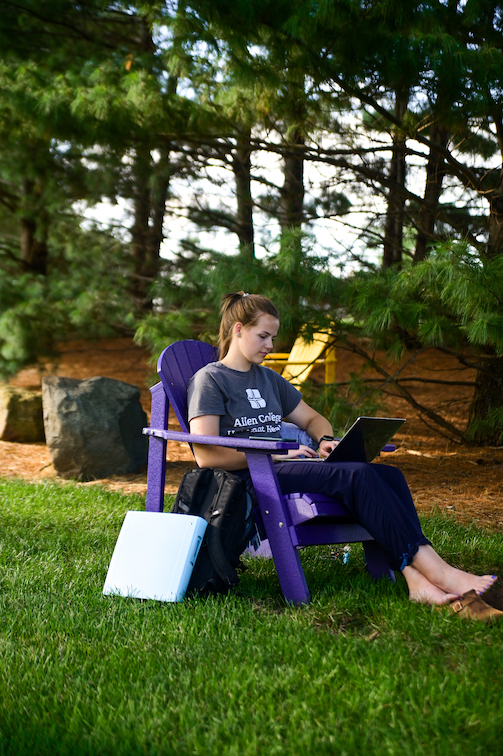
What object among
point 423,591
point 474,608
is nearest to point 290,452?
point 423,591

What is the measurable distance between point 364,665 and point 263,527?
2.77 ft

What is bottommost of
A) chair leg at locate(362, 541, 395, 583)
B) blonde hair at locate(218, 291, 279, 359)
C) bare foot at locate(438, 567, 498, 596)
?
chair leg at locate(362, 541, 395, 583)

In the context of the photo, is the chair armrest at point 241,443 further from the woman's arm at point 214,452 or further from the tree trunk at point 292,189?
the tree trunk at point 292,189

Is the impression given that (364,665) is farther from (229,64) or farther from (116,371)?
(116,371)

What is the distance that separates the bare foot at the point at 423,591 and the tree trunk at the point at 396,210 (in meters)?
3.60

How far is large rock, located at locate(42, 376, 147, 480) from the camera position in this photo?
18.1 feet

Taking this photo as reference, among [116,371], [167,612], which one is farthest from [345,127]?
[116,371]

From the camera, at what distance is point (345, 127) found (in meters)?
5.79

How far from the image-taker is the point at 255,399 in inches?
113

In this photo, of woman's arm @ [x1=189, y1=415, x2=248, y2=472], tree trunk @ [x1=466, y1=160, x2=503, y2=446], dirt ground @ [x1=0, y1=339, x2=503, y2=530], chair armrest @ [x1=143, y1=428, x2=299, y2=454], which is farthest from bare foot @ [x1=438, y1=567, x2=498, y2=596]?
tree trunk @ [x1=466, y1=160, x2=503, y2=446]

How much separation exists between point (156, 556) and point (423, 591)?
0.97 meters

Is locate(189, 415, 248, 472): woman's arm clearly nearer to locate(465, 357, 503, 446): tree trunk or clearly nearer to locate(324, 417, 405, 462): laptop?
locate(324, 417, 405, 462): laptop

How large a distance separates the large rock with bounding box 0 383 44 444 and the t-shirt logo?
4840mm

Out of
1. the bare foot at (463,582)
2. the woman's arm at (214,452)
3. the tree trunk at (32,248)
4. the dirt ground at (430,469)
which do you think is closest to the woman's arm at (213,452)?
the woman's arm at (214,452)
